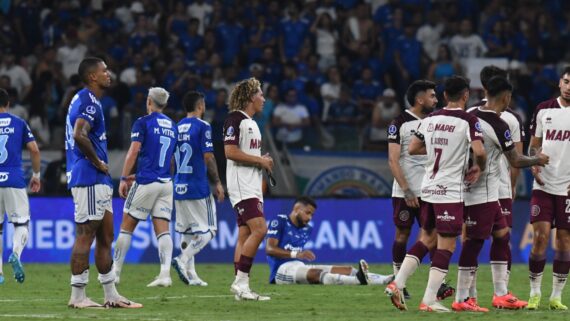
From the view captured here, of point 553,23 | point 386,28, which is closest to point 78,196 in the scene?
point 386,28

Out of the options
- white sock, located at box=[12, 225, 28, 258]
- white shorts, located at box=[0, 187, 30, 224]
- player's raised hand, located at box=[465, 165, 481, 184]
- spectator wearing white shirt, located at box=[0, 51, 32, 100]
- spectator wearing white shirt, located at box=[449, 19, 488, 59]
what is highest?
spectator wearing white shirt, located at box=[449, 19, 488, 59]

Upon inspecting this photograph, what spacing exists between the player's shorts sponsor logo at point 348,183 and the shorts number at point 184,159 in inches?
228

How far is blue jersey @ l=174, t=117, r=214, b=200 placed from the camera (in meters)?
19.1

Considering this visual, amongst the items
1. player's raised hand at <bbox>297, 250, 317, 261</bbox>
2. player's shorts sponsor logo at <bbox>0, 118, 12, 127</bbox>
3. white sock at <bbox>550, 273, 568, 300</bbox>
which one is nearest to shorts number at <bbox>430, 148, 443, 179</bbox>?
white sock at <bbox>550, 273, 568, 300</bbox>

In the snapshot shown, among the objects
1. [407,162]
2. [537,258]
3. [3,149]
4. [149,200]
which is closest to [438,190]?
[537,258]

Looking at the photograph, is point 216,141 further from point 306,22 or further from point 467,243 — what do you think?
point 467,243

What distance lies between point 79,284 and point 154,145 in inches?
164

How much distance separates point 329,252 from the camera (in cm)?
2416

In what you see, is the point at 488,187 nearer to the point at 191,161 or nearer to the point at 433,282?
the point at 433,282

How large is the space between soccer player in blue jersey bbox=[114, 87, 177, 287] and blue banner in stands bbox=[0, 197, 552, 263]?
5.26m

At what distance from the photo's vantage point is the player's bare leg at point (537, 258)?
14.8 m

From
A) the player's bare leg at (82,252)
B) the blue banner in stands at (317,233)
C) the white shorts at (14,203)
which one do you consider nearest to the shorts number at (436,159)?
the player's bare leg at (82,252)

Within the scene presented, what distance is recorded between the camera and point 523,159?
555 inches

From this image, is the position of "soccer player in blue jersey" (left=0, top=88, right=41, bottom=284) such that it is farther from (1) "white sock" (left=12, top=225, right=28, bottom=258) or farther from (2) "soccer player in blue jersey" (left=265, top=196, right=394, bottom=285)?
(2) "soccer player in blue jersey" (left=265, top=196, right=394, bottom=285)
